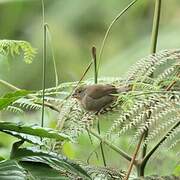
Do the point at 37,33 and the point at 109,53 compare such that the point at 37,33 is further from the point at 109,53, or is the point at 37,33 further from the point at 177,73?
the point at 177,73

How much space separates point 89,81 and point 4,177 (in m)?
0.57

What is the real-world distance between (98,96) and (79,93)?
0.12 m

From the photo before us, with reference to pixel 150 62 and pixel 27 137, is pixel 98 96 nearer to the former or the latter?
pixel 150 62

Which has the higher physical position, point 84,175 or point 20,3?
point 20,3

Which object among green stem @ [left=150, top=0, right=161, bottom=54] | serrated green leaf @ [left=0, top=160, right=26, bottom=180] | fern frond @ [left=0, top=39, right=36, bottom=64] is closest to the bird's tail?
green stem @ [left=150, top=0, right=161, bottom=54]

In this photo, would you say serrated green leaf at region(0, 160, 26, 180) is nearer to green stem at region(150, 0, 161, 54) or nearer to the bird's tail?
the bird's tail

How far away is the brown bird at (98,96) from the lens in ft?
4.46

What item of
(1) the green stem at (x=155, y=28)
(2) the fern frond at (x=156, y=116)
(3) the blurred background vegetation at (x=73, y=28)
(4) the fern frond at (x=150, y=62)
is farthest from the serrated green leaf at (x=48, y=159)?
(3) the blurred background vegetation at (x=73, y=28)

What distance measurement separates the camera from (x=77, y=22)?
5383mm

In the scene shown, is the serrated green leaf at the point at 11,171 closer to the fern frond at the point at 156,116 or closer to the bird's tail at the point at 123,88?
the fern frond at the point at 156,116

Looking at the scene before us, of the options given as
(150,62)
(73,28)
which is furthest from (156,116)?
(73,28)

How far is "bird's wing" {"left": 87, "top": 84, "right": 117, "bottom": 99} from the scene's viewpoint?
1386 millimetres

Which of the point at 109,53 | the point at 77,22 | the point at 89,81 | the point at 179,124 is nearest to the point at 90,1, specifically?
the point at 77,22

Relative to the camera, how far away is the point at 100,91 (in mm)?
1404
